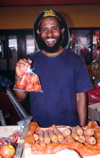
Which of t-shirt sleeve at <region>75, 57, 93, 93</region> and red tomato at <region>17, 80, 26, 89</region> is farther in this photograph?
t-shirt sleeve at <region>75, 57, 93, 93</region>

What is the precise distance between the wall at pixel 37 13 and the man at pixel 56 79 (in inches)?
144

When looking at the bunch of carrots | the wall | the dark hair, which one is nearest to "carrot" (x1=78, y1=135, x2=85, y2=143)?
the bunch of carrots

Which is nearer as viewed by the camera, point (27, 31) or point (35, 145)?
point (35, 145)

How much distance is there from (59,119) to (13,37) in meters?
4.37

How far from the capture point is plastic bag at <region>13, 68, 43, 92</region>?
4.92 ft

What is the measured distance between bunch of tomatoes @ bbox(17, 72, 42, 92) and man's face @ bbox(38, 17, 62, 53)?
434 mm

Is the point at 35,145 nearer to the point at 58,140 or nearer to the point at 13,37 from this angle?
the point at 58,140

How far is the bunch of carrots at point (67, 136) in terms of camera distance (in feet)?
3.78

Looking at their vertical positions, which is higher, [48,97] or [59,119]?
[48,97]

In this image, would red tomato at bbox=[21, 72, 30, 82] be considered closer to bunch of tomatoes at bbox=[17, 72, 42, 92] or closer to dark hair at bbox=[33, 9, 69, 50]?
bunch of tomatoes at bbox=[17, 72, 42, 92]

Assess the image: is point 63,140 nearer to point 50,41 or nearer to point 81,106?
point 81,106

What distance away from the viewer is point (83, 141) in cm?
118

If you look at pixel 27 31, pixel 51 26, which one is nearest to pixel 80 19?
pixel 27 31

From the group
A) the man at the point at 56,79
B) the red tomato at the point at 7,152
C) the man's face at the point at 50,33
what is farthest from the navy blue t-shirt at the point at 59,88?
the red tomato at the point at 7,152
